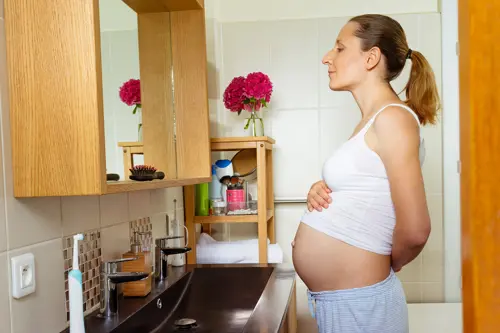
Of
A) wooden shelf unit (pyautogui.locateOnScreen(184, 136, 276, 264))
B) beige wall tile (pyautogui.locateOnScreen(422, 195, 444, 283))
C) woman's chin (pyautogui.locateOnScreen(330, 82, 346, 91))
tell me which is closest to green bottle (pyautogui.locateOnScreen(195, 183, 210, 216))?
wooden shelf unit (pyautogui.locateOnScreen(184, 136, 276, 264))

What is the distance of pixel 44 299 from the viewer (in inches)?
45.1

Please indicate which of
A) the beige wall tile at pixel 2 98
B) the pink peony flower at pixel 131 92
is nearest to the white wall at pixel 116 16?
the pink peony flower at pixel 131 92

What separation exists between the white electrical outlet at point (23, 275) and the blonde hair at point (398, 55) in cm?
105

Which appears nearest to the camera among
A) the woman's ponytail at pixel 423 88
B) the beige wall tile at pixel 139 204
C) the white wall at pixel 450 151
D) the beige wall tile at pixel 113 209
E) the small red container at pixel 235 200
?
the beige wall tile at pixel 113 209

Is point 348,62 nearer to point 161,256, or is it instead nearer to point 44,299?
point 161,256

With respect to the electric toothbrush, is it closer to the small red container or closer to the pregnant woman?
the pregnant woman

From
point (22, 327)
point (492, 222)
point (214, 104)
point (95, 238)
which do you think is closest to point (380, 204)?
point (95, 238)

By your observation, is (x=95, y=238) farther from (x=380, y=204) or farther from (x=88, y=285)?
(x=380, y=204)

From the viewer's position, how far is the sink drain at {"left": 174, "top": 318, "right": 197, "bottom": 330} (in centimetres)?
152

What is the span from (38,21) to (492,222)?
3.25 ft

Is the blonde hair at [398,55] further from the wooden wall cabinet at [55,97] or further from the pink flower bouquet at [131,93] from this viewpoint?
the wooden wall cabinet at [55,97]

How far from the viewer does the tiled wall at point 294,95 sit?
2.59 meters

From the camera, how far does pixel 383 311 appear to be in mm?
1397

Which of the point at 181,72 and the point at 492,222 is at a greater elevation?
the point at 181,72
